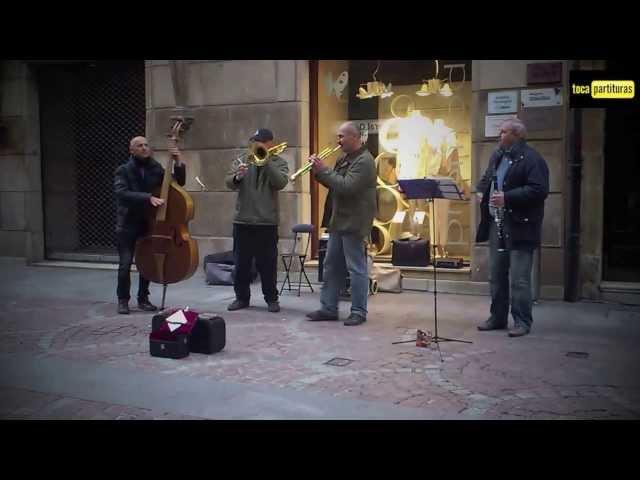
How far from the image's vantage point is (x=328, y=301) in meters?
7.16

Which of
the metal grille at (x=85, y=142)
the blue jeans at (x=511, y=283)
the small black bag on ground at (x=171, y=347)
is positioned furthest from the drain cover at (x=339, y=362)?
the metal grille at (x=85, y=142)

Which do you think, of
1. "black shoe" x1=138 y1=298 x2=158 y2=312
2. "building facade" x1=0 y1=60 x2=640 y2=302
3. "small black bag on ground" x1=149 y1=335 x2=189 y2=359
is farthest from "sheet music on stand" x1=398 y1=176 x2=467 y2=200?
"black shoe" x1=138 y1=298 x2=158 y2=312

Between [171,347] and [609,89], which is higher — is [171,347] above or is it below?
below

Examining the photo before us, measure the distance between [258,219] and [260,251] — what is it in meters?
0.36

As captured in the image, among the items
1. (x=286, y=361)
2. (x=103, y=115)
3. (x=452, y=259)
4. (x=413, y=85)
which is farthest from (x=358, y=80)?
(x=286, y=361)

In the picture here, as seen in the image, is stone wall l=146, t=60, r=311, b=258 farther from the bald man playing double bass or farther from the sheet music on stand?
the sheet music on stand

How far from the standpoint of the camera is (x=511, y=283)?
6.57m

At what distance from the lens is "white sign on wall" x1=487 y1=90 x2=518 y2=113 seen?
8297mm

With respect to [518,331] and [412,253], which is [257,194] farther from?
[518,331]

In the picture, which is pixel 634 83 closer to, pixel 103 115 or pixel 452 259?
pixel 452 259

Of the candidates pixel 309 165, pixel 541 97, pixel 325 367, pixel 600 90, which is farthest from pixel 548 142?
pixel 325 367

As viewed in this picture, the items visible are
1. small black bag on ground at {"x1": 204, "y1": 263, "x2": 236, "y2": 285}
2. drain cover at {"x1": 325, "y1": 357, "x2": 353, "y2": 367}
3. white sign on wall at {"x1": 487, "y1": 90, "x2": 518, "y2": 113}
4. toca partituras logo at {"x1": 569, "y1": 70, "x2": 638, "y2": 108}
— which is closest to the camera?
drain cover at {"x1": 325, "y1": 357, "x2": 353, "y2": 367}

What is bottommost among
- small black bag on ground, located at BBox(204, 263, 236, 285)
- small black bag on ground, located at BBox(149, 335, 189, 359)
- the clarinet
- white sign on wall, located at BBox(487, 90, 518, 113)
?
small black bag on ground, located at BBox(149, 335, 189, 359)

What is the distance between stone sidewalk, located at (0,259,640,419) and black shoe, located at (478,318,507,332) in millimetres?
107
